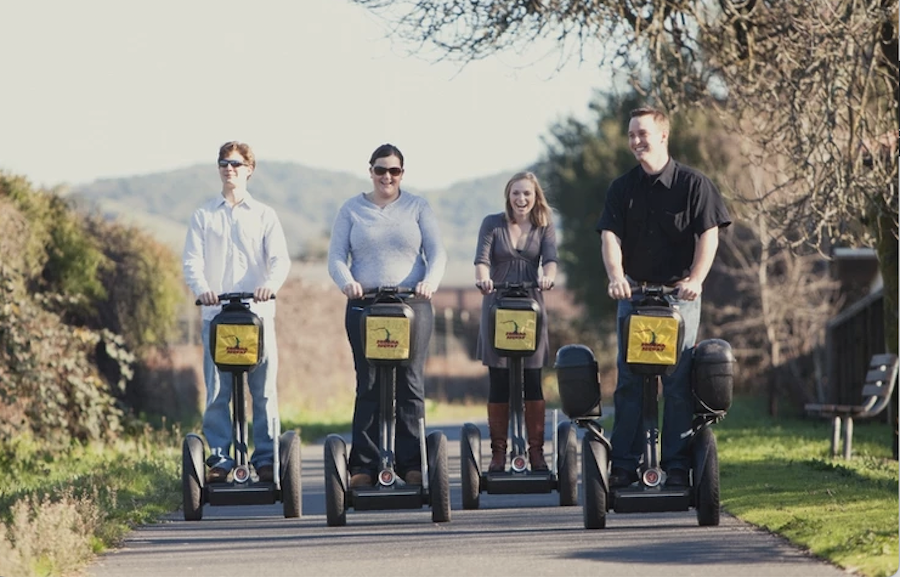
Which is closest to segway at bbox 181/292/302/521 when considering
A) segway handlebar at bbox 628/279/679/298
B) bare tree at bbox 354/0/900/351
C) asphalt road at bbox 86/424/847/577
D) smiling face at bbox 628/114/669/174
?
asphalt road at bbox 86/424/847/577

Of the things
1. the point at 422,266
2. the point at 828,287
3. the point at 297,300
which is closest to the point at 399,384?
the point at 422,266

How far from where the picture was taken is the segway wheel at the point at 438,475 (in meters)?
8.98

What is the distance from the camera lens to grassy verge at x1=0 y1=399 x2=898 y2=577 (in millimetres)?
7781

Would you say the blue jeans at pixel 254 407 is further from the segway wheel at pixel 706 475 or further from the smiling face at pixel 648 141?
the segway wheel at pixel 706 475

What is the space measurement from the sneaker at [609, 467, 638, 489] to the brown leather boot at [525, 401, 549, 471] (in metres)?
1.63

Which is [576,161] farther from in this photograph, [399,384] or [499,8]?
[399,384]

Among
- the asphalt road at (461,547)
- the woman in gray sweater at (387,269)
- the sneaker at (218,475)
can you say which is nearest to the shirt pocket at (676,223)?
the woman in gray sweater at (387,269)

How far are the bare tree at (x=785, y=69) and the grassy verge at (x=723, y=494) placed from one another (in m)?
1.90

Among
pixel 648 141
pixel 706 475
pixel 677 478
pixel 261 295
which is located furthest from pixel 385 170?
pixel 706 475

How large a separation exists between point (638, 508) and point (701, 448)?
0.49 m

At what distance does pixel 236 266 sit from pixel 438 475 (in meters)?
1.90

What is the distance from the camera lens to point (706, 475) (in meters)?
8.49

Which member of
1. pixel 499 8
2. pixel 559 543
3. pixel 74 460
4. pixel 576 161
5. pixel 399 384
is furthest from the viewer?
pixel 576 161

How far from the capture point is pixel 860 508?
9.37 meters
